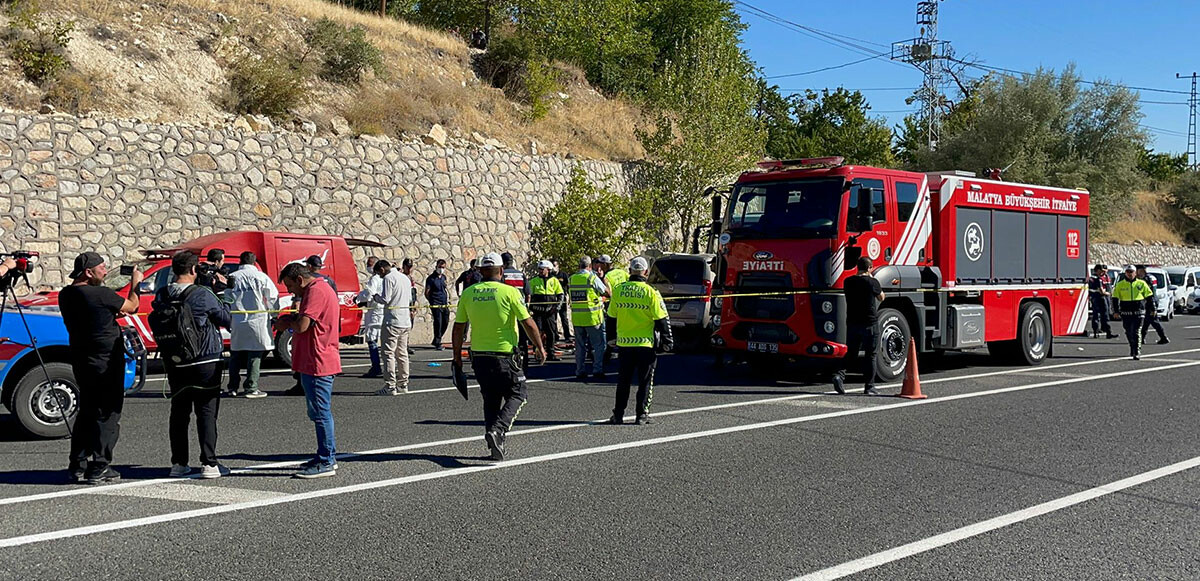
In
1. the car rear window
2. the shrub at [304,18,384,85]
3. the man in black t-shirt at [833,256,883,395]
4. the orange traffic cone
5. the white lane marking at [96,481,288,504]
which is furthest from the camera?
the shrub at [304,18,384,85]

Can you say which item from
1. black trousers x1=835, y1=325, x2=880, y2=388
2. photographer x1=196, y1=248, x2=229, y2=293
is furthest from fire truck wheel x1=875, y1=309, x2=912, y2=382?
photographer x1=196, y1=248, x2=229, y2=293

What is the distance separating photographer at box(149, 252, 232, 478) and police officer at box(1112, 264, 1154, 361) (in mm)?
15544

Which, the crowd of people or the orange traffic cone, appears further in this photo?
the orange traffic cone

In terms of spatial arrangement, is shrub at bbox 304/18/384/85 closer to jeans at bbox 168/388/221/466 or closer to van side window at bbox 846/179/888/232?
van side window at bbox 846/179/888/232

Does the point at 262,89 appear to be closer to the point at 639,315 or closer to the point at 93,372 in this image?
the point at 639,315

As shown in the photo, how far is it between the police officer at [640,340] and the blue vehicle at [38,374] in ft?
14.6

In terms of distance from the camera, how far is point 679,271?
18938 millimetres

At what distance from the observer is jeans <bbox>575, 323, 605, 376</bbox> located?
46.6 ft

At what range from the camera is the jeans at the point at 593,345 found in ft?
46.6

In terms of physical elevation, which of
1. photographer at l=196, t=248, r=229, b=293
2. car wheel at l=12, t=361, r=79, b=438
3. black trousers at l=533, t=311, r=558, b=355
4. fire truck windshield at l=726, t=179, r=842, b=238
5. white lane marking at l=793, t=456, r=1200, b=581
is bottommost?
white lane marking at l=793, t=456, r=1200, b=581

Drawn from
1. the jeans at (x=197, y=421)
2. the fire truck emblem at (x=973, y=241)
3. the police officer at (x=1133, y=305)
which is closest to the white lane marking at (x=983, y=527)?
the jeans at (x=197, y=421)

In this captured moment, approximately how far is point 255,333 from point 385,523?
6.60 m

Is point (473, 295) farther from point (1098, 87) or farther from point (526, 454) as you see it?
point (1098, 87)

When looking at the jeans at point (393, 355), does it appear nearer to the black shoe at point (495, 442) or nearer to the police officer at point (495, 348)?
the police officer at point (495, 348)
